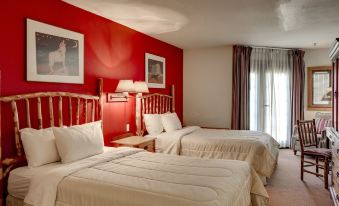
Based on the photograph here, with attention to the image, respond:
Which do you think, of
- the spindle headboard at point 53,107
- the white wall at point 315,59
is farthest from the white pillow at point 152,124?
the white wall at point 315,59

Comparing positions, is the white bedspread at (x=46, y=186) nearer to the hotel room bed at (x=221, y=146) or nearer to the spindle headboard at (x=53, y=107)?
the spindle headboard at (x=53, y=107)

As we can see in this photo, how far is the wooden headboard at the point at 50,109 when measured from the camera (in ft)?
8.30

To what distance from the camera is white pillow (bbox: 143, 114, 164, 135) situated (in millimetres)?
4539

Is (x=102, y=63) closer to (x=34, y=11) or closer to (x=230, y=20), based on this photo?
(x=34, y=11)

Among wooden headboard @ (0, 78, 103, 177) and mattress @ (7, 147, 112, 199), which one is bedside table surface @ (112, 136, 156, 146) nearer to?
wooden headboard @ (0, 78, 103, 177)

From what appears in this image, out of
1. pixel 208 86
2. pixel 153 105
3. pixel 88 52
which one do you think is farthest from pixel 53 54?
pixel 208 86

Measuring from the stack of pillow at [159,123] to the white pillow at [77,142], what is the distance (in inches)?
63.3

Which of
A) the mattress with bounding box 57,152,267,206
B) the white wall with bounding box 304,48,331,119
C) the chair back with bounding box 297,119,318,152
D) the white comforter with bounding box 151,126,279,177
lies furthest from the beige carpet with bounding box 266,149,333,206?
the white wall with bounding box 304,48,331,119

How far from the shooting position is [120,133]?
166 inches

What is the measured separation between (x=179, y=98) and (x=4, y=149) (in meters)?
4.37

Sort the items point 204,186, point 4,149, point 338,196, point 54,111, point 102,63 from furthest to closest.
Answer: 1. point 102,63
2. point 54,111
3. point 338,196
4. point 4,149
5. point 204,186

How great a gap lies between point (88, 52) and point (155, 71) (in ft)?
6.16

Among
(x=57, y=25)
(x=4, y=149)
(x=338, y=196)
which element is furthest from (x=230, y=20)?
(x=4, y=149)

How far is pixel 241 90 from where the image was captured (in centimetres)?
596
